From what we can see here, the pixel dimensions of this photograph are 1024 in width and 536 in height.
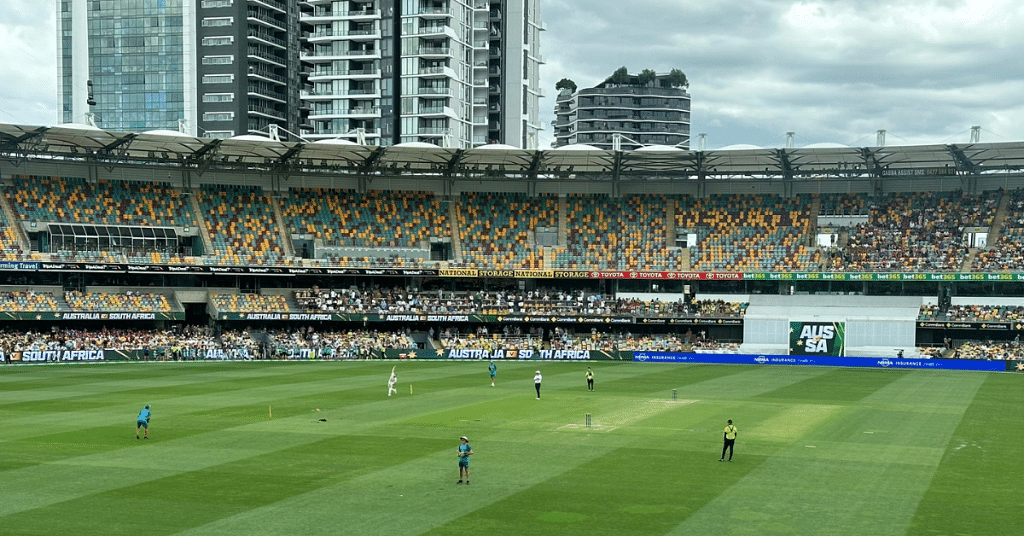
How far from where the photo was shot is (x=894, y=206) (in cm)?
8488

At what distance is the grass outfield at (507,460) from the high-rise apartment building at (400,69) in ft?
215

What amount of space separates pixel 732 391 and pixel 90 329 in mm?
47970

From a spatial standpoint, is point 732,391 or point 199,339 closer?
point 732,391

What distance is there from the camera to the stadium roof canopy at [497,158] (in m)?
74.5

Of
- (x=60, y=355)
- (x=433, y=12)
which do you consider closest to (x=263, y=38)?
(x=433, y=12)

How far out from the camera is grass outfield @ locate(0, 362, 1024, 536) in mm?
22219

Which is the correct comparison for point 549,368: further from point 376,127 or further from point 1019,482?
point 376,127

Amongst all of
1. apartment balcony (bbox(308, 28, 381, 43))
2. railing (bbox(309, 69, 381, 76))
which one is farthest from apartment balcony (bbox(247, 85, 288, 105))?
apartment balcony (bbox(308, 28, 381, 43))

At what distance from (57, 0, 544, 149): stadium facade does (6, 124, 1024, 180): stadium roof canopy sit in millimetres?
22717

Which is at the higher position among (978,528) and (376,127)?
(376,127)

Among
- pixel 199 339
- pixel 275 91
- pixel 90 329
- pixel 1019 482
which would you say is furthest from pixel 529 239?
pixel 1019 482

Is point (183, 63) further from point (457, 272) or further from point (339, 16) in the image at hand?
point (457, 272)

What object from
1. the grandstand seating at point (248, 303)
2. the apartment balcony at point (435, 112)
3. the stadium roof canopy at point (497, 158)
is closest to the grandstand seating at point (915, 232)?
the stadium roof canopy at point (497, 158)

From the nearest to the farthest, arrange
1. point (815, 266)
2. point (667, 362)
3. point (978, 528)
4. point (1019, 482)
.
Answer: point (978, 528) → point (1019, 482) → point (667, 362) → point (815, 266)
